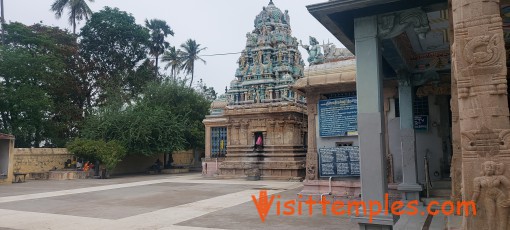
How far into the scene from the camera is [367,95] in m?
5.78

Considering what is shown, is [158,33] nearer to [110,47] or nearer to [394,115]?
[110,47]

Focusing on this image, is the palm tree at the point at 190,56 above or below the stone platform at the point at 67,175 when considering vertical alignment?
above

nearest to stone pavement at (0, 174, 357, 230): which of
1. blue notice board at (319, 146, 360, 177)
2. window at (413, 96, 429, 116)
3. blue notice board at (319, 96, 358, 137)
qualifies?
blue notice board at (319, 146, 360, 177)

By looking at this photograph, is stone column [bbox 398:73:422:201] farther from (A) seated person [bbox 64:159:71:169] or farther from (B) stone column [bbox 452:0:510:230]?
(A) seated person [bbox 64:159:71:169]

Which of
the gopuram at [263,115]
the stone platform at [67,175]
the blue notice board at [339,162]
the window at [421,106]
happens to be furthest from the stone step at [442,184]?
the stone platform at [67,175]

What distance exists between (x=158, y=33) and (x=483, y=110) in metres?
40.6

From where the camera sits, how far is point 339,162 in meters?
11.1

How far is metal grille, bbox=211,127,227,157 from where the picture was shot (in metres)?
24.4

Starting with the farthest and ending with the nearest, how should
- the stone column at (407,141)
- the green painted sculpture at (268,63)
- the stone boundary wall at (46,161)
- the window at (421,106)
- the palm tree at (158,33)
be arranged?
the palm tree at (158,33) → the green painted sculpture at (268,63) → the stone boundary wall at (46,161) → the window at (421,106) → the stone column at (407,141)

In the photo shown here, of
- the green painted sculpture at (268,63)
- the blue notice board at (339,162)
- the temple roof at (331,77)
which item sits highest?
the green painted sculpture at (268,63)

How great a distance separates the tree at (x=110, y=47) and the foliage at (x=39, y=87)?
1320mm

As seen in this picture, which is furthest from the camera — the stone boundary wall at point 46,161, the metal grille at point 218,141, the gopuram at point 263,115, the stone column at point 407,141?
the metal grille at point 218,141

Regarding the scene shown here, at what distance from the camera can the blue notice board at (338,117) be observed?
11.2 metres

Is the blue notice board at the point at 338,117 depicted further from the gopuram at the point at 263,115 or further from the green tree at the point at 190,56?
the green tree at the point at 190,56
